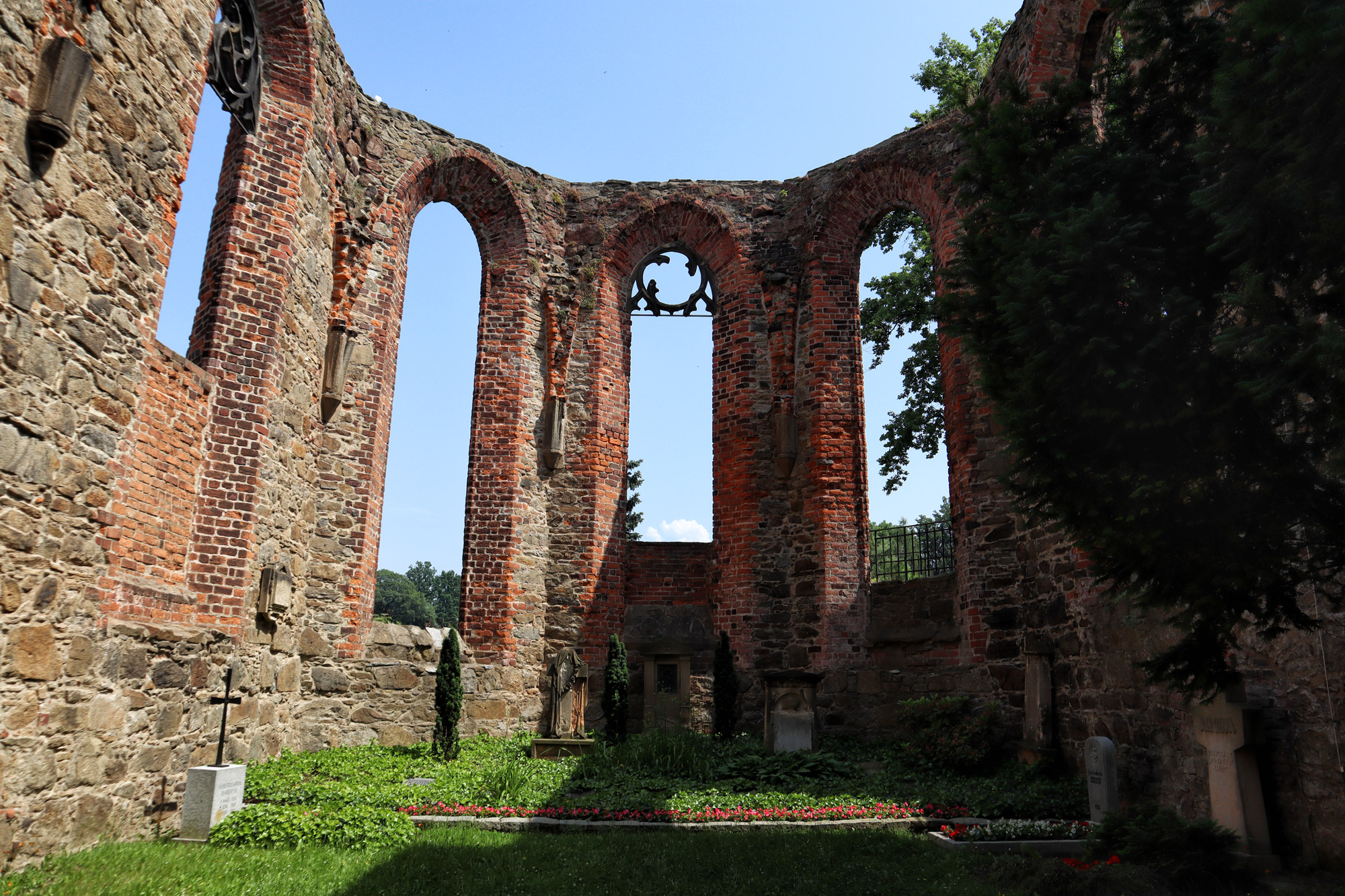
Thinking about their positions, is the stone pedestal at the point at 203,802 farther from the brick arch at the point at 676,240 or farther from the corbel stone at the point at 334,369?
the brick arch at the point at 676,240

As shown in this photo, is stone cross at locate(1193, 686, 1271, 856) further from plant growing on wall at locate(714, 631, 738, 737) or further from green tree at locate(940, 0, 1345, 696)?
plant growing on wall at locate(714, 631, 738, 737)

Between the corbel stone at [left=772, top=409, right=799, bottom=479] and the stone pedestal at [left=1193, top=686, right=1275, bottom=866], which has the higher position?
the corbel stone at [left=772, top=409, right=799, bottom=479]

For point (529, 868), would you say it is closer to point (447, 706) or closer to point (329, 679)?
point (447, 706)

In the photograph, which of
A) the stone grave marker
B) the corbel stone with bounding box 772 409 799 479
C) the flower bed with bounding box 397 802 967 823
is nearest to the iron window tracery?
the stone grave marker

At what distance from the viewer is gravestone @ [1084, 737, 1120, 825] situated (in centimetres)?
696

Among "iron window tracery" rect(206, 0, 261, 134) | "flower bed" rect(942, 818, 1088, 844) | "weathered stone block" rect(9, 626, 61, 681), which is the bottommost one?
"flower bed" rect(942, 818, 1088, 844)

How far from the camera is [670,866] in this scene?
5.56 m

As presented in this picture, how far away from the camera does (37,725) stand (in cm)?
472

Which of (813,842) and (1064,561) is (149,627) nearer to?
(813,842)

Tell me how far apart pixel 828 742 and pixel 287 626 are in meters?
7.20

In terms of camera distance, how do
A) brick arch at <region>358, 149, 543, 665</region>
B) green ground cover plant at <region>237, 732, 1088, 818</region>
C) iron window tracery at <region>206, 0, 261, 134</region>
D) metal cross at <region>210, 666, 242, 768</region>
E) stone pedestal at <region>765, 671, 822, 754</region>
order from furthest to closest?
brick arch at <region>358, 149, 543, 665</region> → stone pedestal at <region>765, 671, 822, 754</region> → iron window tracery at <region>206, 0, 261, 134</region> → green ground cover plant at <region>237, 732, 1088, 818</region> → metal cross at <region>210, 666, 242, 768</region>

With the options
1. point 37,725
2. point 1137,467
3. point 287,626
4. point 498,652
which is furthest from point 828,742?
point 37,725

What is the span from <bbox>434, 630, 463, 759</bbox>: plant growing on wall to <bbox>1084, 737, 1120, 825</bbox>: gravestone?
22.8 feet

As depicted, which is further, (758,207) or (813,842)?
(758,207)
